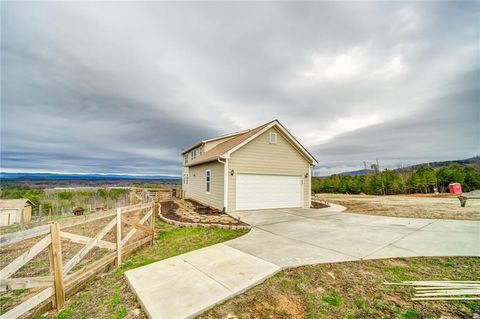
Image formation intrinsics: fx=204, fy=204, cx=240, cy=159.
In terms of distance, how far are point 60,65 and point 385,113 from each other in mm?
23033

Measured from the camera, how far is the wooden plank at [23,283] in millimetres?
2373

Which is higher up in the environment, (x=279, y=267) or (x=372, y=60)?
(x=372, y=60)

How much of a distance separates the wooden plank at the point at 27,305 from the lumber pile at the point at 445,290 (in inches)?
204

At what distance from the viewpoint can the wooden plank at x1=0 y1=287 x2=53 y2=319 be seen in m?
2.37

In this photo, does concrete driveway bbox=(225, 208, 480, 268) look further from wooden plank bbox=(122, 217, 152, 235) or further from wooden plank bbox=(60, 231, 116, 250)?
wooden plank bbox=(60, 231, 116, 250)

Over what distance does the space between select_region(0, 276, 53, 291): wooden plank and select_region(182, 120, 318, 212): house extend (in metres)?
7.81

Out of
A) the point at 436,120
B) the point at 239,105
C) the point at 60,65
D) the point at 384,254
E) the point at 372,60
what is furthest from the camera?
the point at 436,120

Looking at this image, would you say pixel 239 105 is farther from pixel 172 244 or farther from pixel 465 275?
pixel 465 275

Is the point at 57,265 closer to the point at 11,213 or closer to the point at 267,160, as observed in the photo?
the point at 267,160

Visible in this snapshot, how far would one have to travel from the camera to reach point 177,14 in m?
8.34

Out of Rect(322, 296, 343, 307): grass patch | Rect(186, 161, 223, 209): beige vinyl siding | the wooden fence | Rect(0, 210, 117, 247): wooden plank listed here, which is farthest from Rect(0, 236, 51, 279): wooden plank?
Rect(186, 161, 223, 209): beige vinyl siding

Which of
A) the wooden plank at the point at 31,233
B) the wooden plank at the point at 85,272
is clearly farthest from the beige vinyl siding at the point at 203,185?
the wooden plank at the point at 31,233

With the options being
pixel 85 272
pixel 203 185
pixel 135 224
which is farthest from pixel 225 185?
pixel 85 272

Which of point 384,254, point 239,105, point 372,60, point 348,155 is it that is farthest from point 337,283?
point 348,155
